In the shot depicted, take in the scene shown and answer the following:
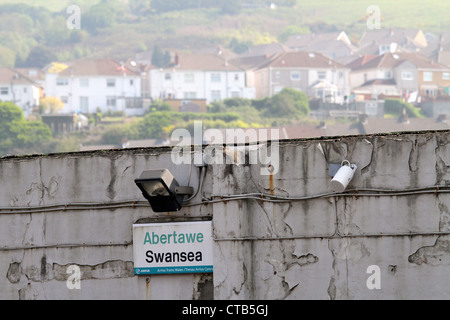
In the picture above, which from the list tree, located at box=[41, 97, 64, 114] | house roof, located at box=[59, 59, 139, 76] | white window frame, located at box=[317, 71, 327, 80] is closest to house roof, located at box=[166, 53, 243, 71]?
house roof, located at box=[59, 59, 139, 76]

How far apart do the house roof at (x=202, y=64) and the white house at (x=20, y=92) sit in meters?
28.4

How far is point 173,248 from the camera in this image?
379 inches

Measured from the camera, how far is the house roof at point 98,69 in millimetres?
162250

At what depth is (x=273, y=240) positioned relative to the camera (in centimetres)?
930

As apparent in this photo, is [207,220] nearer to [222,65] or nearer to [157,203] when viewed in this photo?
[157,203]

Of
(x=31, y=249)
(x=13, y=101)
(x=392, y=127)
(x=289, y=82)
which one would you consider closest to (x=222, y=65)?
(x=289, y=82)

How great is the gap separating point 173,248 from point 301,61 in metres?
163

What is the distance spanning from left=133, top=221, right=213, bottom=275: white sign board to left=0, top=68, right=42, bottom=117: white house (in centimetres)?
16125

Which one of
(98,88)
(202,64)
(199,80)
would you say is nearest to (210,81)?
(199,80)

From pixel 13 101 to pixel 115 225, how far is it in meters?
164

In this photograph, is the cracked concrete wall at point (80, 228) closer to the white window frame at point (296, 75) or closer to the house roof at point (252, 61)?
the white window frame at point (296, 75)

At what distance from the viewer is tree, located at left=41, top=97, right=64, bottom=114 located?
163m

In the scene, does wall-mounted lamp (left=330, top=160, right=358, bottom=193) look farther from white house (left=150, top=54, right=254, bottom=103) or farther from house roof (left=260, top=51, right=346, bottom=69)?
house roof (left=260, top=51, right=346, bottom=69)
